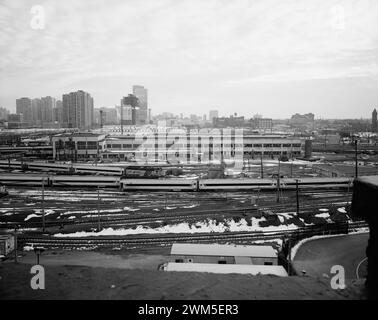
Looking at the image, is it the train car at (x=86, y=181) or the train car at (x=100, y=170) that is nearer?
the train car at (x=86, y=181)

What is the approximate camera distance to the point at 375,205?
1.50 m

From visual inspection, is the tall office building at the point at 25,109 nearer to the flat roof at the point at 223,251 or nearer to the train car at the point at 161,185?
the train car at the point at 161,185

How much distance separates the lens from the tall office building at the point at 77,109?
11319 centimetres

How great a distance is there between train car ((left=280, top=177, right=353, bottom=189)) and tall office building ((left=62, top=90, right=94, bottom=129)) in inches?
3842

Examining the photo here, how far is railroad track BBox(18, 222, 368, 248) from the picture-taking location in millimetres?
14328

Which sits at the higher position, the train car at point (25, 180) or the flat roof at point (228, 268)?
the flat roof at point (228, 268)

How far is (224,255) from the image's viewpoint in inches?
411

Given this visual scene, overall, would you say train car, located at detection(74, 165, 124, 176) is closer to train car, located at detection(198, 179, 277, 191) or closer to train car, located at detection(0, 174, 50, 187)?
train car, located at detection(0, 174, 50, 187)

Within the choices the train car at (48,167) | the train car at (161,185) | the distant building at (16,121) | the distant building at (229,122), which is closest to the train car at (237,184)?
the train car at (161,185)

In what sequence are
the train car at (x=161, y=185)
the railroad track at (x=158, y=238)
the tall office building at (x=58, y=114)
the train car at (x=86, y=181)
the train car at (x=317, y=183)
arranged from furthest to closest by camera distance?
the tall office building at (x=58, y=114), the train car at (x=86, y=181), the train car at (x=317, y=183), the train car at (x=161, y=185), the railroad track at (x=158, y=238)

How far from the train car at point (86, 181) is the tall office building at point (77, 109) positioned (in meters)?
88.2

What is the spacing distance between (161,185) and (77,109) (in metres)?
100

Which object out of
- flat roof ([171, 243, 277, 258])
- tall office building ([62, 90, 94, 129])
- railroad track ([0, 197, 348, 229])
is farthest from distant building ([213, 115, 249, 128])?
flat roof ([171, 243, 277, 258])

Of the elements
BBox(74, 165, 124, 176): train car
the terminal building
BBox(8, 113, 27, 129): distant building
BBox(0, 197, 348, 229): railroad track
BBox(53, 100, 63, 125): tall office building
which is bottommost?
BBox(0, 197, 348, 229): railroad track
